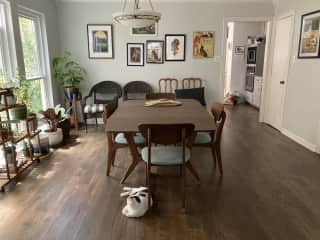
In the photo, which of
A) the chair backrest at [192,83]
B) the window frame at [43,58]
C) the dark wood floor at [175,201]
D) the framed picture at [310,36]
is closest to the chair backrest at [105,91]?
the window frame at [43,58]

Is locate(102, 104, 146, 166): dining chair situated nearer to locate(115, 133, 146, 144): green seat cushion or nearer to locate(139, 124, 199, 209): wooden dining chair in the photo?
locate(115, 133, 146, 144): green seat cushion

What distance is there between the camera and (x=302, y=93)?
3883mm

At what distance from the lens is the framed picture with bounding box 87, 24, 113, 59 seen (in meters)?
4.81

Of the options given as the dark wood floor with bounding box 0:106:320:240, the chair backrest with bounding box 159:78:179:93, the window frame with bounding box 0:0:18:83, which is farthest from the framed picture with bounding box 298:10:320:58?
the window frame with bounding box 0:0:18:83

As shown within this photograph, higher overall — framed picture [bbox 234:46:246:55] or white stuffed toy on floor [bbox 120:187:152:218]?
framed picture [bbox 234:46:246:55]

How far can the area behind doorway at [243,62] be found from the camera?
7.02m

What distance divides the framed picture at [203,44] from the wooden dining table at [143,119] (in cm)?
222

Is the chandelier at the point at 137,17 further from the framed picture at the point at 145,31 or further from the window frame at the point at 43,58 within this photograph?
the framed picture at the point at 145,31

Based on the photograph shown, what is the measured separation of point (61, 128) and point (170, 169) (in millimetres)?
2045

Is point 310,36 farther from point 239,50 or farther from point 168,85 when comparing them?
point 239,50

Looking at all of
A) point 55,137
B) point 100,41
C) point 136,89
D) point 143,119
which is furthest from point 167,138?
point 100,41

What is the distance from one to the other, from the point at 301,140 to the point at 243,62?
14.3 ft

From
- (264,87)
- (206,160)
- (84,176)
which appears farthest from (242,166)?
(264,87)

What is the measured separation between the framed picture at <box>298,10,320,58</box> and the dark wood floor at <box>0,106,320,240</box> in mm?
1486
